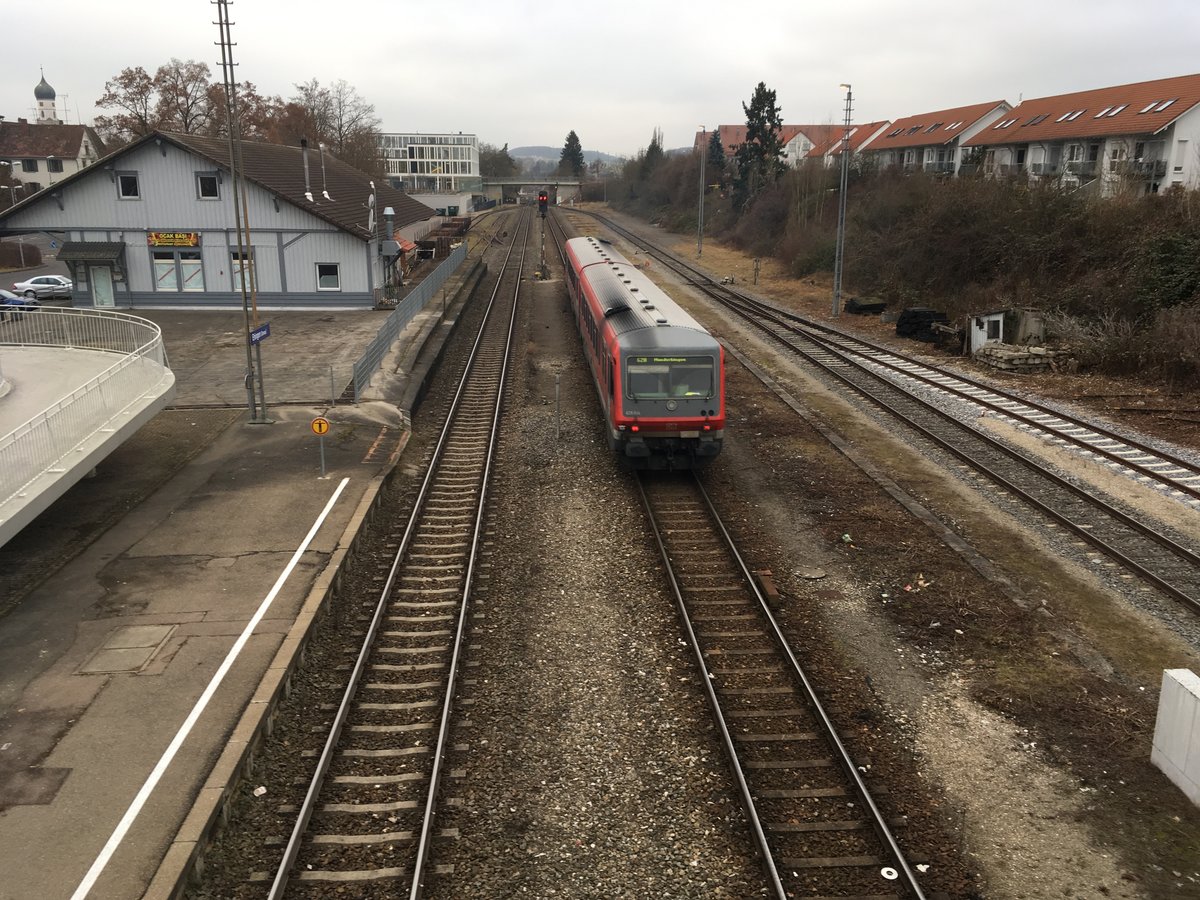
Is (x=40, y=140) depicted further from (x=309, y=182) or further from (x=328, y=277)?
(x=328, y=277)

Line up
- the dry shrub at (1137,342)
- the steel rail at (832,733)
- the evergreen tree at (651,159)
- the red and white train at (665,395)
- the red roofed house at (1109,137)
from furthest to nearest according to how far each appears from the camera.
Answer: the evergreen tree at (651,159), the red roofed house at (1109,137), the dry shrub at (1137,342), the red and white train at (665,395), the steel rail at (832,733)

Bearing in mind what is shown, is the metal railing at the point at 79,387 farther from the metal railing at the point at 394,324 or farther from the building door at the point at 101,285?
the building door at the point at 101,285

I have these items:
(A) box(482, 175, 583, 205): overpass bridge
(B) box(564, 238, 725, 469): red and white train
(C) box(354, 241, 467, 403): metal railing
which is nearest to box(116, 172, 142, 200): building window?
(C) box(354, 241, 467, 403): metal railing

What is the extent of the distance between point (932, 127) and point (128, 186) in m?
59.4

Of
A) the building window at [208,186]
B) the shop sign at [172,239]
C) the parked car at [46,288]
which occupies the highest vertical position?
the building window at [208,186]

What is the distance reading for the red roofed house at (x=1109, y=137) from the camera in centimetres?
4212

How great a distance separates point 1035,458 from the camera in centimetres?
1712

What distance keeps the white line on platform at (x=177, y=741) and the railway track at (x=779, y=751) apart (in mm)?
5234

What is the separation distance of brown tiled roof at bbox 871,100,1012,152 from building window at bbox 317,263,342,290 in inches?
1904

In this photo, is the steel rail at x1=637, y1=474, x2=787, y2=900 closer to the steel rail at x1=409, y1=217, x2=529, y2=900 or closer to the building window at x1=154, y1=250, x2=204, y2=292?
the steel rail at x1=409, y1=217, x2=529, y2=900

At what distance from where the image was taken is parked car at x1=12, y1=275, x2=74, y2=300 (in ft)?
122

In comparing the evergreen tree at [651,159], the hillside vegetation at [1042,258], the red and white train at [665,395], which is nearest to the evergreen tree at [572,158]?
the evergreen tree at [651,159]

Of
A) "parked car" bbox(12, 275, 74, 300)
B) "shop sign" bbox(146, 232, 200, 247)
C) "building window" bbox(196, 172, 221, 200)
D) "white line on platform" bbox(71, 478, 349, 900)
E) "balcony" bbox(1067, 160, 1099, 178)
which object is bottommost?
"white line on platform" bbox(71, 478, 349, 900)

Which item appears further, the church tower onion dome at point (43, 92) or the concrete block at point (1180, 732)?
the church tower onion dome at point (43, 92)
